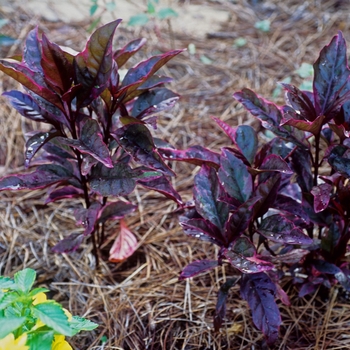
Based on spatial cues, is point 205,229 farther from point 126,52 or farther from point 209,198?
point 126,52

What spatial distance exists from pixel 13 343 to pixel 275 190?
2.70ft

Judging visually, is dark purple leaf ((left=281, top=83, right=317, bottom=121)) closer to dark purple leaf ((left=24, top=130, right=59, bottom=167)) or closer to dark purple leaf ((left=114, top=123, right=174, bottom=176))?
dark purple leaf ((left=114, top=123, right=174, bottom=176))

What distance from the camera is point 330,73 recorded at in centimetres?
153

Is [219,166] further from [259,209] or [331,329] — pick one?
[331,329]

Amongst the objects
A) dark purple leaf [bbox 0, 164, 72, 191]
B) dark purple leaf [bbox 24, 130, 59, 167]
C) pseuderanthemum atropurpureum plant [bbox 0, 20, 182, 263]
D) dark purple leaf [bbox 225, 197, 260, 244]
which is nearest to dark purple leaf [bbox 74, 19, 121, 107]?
pseuderanthemum atropurpureum plant [bbox 0, 20, 182, 263]

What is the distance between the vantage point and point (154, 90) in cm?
170

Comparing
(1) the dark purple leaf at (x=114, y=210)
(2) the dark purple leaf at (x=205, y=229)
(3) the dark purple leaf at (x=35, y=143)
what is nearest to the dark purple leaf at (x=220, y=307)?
(2) the dark purple leaf at (x=205, y=229)

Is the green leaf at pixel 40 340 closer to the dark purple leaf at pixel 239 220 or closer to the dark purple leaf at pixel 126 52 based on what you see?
the dark purple leaf at pixel 239 220

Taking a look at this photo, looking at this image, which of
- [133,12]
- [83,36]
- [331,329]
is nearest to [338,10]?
[133,12]

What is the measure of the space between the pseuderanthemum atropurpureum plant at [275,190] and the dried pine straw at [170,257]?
202 millimetres

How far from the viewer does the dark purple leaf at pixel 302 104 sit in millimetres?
1512

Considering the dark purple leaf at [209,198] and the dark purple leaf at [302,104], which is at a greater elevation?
the dark purple leaf at [302,104]

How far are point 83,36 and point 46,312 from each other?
7.76ft

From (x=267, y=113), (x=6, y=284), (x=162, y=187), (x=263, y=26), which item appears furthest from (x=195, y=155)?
(x=263, y=26)
